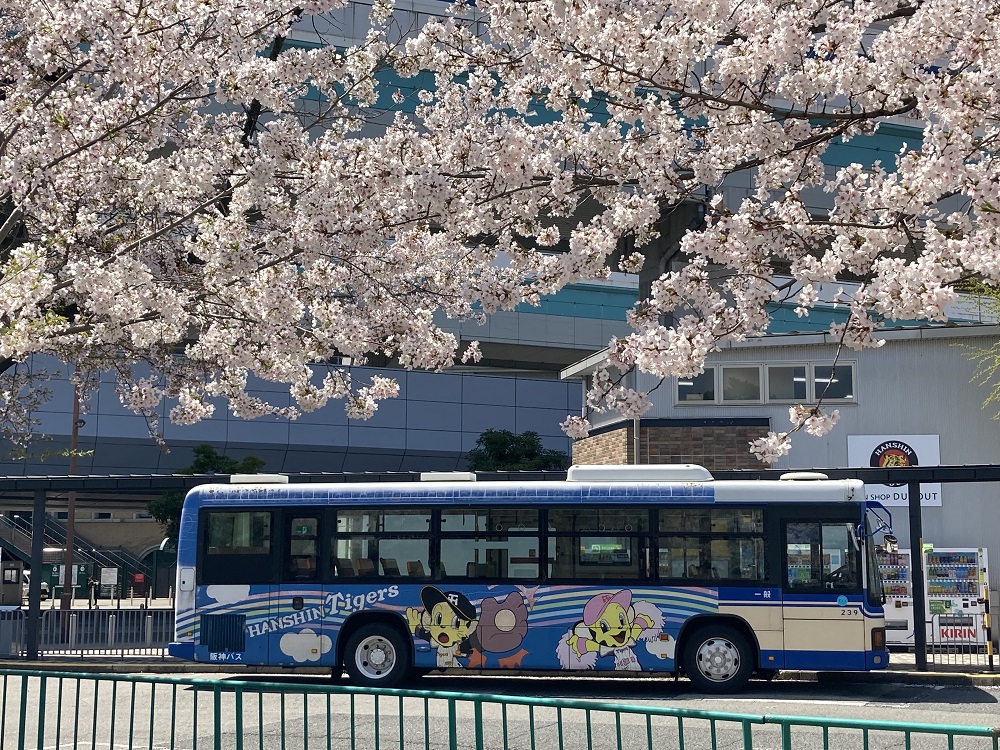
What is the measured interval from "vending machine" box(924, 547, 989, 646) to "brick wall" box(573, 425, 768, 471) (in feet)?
17.6

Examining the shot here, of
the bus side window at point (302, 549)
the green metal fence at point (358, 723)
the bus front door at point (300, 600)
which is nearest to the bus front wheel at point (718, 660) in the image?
the bus front door at point (300, 600)

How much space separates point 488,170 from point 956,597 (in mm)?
13870

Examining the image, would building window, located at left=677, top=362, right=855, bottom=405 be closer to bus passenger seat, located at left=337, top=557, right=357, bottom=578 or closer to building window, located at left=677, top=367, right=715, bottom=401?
building window, located at left=677, top=367, right=715, bottom=401

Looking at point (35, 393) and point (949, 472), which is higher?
point (35, 393)

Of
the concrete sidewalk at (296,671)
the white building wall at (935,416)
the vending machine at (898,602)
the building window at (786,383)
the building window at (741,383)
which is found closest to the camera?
the concrete sidewalk at (296,671)

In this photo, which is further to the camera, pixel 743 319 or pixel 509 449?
pixel 509 449

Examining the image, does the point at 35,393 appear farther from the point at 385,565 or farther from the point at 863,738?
the point at 863,738

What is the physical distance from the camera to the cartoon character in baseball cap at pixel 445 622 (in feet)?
54.5

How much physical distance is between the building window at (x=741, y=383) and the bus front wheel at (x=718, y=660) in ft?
37.1

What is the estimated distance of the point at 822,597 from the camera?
52.9 ft

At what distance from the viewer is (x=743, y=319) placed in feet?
32.6

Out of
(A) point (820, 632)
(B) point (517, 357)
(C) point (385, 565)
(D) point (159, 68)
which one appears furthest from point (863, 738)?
(B) point (517, 357)

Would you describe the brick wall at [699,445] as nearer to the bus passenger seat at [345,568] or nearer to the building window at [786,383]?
the building window at [786,383]

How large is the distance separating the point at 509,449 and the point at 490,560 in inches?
1058
